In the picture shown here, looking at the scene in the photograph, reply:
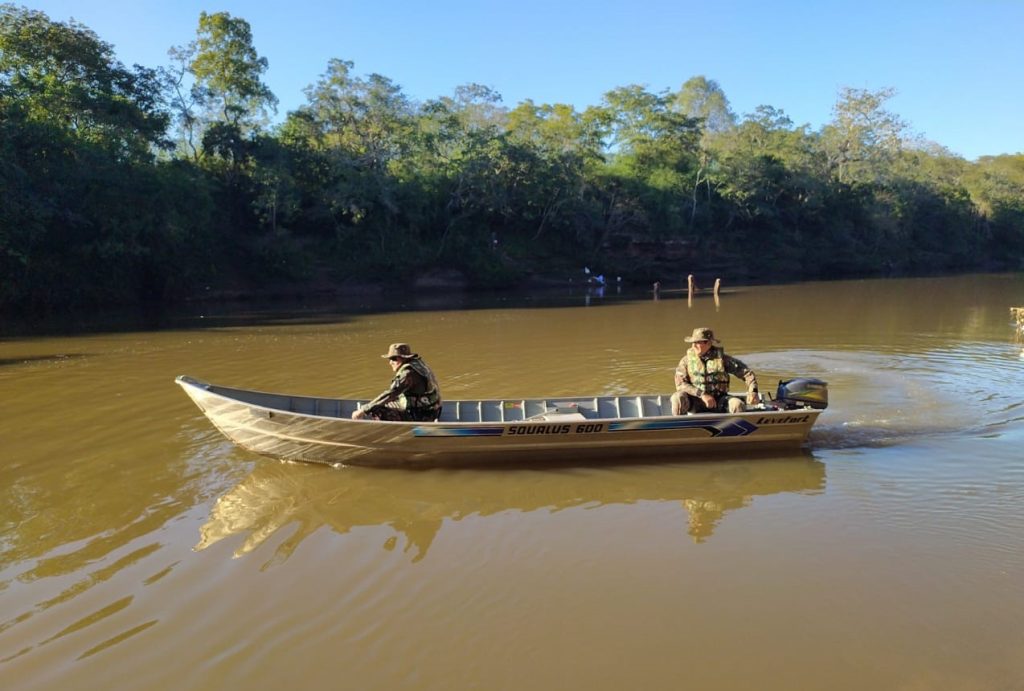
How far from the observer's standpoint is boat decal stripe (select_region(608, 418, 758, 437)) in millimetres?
8008

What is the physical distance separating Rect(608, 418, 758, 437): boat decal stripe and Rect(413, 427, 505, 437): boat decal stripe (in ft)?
4.48

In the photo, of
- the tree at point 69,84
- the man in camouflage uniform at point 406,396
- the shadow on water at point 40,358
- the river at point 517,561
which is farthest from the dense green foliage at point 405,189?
the man in camouflage uniform at point 406,396

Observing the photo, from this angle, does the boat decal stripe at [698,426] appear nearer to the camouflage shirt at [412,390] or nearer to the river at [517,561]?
the river at [517,561]

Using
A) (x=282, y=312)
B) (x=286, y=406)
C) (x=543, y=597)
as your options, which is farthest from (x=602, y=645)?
(x=282, y=312)

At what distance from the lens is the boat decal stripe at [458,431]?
7648 millimetres

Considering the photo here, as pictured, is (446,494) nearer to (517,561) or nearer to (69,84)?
(517,561)

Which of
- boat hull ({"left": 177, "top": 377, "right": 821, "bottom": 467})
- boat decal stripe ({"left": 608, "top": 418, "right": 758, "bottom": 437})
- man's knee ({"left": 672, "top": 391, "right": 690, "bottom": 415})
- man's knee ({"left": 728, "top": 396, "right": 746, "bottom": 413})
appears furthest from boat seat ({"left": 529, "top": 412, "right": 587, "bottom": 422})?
man's knee ({"left": 728, "top": 396, "right": 746, "bottom": 413})

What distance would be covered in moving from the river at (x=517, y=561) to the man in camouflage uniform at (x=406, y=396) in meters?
0.69

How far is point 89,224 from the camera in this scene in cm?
2695

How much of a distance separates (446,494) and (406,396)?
1.36m

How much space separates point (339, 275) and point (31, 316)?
15.8 m

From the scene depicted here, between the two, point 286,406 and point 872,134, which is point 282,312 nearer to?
point 286,406

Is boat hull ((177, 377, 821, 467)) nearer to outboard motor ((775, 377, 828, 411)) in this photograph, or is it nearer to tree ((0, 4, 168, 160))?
outboard motor ((775, 377, 828, 411))

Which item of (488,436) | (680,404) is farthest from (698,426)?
(488,436)
